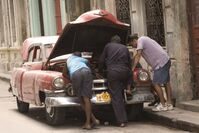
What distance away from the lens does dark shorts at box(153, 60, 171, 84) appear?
36.8 feet

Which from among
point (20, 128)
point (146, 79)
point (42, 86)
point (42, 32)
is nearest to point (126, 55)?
point (146, 79)

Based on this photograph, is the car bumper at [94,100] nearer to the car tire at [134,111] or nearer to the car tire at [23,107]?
the car tire at [134,111]

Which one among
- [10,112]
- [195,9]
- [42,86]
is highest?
[195,9]

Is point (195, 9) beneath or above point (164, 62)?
above

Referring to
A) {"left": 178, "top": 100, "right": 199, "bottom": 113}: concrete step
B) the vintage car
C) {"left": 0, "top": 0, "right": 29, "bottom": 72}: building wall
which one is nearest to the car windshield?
the vintage car

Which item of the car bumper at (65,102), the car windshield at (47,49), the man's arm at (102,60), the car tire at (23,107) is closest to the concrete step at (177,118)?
the car bumper at (65,102)

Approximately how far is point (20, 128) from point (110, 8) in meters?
6.08

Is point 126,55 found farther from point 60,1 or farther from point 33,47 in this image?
point 60,1

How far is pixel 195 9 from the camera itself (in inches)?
469

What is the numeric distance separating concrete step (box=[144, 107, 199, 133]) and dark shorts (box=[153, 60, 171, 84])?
630 millimetres

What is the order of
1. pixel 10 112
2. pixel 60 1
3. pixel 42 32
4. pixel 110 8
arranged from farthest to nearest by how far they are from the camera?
1. pixel 42 32
2. pixel 60 1
3. pixel 110 8
4. pixel 10 112

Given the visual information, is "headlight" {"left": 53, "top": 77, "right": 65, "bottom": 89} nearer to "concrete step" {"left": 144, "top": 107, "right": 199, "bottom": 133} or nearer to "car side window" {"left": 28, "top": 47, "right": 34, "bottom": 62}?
"concrete step" {"left": 144, "top": 107, "right": 199, "bottom": 133}

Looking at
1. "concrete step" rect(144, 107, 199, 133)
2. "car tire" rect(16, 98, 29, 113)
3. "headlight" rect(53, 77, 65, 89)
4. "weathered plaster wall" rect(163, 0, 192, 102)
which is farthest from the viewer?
"car tire" rect(16, 98, 29, 113)

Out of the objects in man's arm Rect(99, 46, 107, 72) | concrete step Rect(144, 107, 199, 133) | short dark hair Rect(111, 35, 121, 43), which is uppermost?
short dark hair Rect(111, 35, 121, 43)
